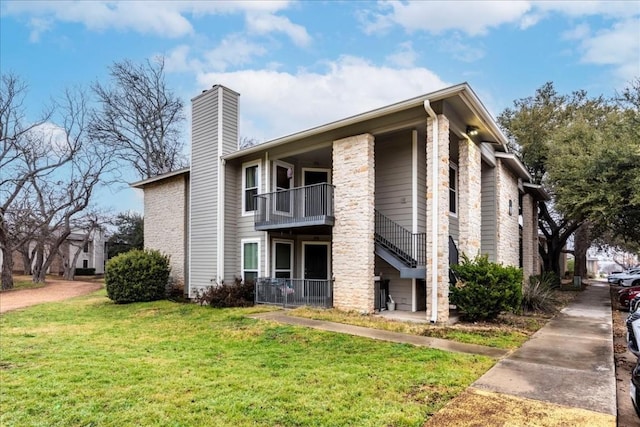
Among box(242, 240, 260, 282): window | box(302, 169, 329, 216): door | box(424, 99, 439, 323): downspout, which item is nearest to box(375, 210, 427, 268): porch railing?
box(424, 99, 439, 323): downspout

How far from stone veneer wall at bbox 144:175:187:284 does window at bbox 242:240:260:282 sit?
334 centimetres

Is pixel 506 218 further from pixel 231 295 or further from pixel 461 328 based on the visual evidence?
pixel 231 295

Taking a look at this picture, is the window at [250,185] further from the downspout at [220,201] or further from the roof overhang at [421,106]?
the roof overhang at [421,106]

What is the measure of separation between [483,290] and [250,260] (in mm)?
8022

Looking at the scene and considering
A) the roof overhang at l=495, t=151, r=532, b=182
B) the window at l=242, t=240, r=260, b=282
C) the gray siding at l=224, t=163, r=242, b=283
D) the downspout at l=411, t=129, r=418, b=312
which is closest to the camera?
the downspout at l=411, t=129, r=418, b=312

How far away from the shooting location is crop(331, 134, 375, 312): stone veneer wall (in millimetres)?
10742

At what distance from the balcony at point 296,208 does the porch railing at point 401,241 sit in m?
1.60

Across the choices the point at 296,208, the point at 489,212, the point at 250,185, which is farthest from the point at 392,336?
the point at 250,185

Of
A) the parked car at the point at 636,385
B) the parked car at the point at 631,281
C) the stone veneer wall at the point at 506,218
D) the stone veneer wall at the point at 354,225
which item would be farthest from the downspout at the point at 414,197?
the parked car at the point at 631,281

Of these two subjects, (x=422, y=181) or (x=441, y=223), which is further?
(x=422, y=181)

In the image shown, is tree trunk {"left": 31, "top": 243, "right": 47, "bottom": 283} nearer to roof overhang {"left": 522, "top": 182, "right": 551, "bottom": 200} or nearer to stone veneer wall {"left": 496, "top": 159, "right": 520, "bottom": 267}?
stone veneer wall {"left": 496, "top": 159, "right": 520, "bottom": 267}

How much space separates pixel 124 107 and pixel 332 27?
2073 centimetres

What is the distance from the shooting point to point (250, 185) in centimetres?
1461

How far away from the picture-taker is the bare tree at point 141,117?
93.8 ft
